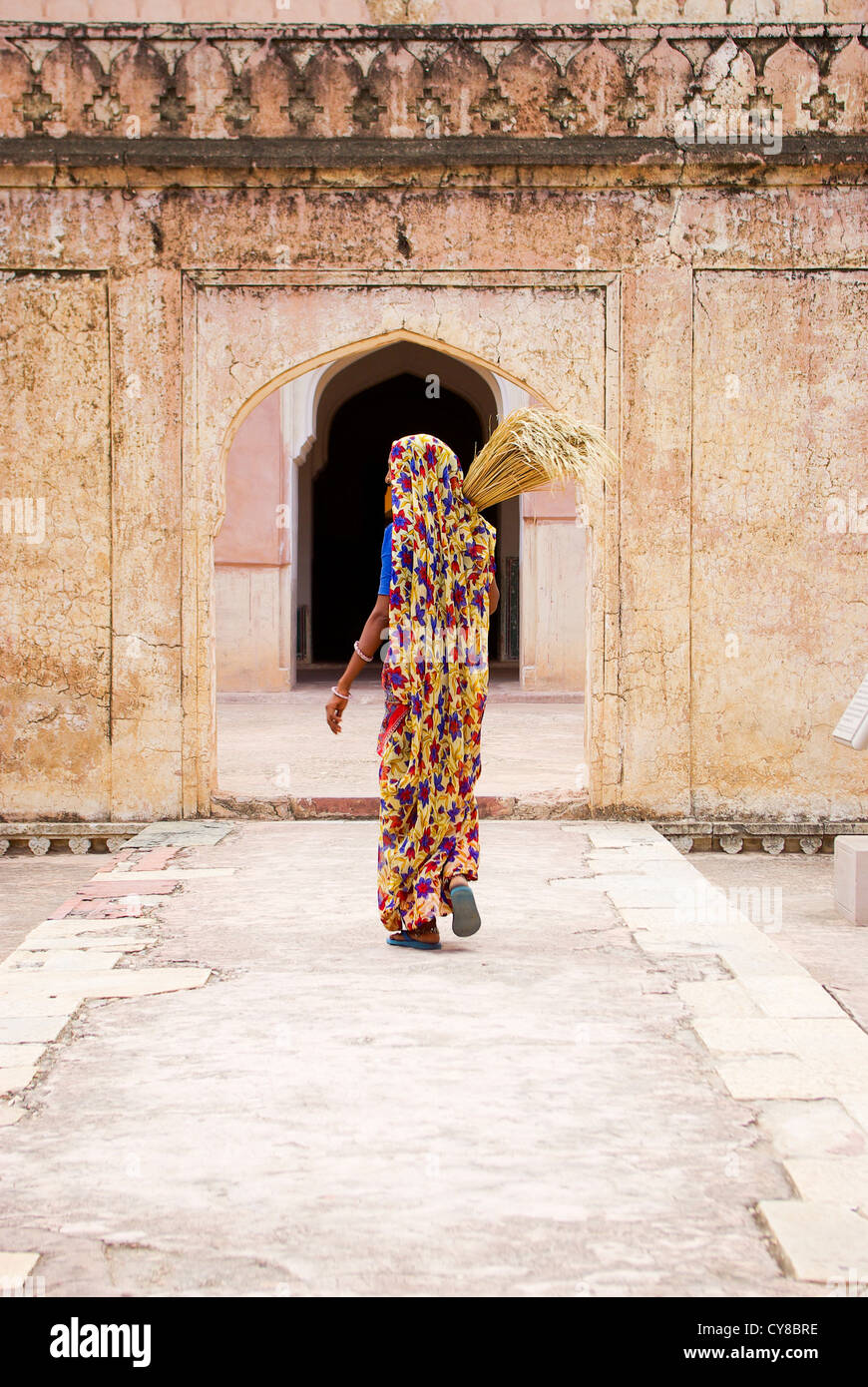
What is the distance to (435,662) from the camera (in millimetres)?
4562

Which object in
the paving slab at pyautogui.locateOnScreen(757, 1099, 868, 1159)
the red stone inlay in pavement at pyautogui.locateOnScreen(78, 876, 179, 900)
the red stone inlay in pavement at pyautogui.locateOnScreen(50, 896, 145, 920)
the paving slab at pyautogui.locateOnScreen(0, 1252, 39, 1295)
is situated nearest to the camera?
the paving slab at pyautogui.locateOnScreen(0, 1252, 39, 1295)

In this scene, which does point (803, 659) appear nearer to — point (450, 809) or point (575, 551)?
point (450, 809)

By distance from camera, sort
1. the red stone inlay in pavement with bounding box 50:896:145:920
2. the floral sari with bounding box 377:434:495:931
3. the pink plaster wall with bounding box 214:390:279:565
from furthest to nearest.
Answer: the pink plaster wall with bounding box 214:390:279:565 < the red stone inlay in pavement with bounding box 50:896:145:920 < the floral sari with bounding box 377:434:495:931

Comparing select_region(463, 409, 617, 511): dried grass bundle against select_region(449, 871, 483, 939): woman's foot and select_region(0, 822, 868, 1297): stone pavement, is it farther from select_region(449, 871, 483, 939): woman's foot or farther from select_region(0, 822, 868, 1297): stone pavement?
select_region(0, 822, 868, 1297): stone pavement

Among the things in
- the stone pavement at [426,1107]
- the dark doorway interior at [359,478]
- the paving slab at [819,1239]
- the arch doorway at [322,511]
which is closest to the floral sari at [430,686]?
the stone pavement at [426,1107]

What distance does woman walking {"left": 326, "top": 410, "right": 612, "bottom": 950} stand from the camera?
14.7 feet

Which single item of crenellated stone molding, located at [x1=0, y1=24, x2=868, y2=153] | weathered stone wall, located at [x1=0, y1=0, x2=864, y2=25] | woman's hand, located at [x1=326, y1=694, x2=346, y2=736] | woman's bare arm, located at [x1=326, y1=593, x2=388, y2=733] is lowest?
woman's hand, located at [x1=326, y1=694, x2=346, y2=736]

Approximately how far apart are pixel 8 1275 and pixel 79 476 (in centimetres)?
538

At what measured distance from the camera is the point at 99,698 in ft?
23.8

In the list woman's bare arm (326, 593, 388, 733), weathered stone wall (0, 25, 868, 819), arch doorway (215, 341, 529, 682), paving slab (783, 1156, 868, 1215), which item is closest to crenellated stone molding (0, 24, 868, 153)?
weathered stone wall (0, 25, 868, 819)

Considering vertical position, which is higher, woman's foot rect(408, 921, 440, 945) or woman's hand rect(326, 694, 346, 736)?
woman's hand rect(326, 694, 346, 736)

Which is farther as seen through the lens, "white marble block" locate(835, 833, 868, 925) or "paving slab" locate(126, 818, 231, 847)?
"paving slab" locate(126, 818, 231, 847)
